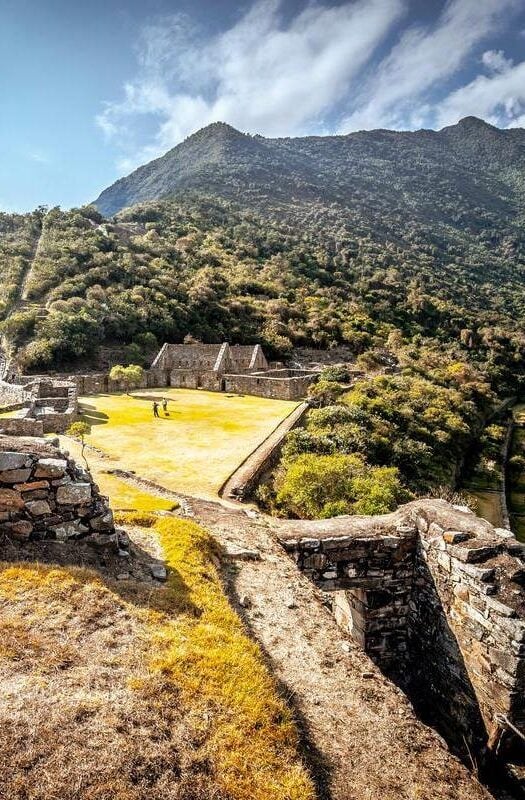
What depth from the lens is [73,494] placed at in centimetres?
582

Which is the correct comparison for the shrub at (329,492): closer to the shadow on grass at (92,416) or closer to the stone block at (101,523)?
the stone block at (101,523)

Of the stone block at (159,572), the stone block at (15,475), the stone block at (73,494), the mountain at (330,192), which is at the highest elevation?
the mountain at (330,192)

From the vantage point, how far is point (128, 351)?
44219mm

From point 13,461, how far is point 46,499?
63 cm

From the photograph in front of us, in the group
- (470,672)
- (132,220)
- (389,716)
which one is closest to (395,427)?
(470,672)

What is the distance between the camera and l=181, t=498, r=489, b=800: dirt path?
147 inches

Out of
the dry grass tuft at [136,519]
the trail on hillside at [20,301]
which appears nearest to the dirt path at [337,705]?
the dry grass tuft at [136,519]

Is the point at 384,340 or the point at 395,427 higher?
the point at 384,340

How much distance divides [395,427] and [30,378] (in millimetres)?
25154

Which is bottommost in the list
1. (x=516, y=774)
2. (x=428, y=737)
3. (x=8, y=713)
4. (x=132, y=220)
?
(x=516, y=774)

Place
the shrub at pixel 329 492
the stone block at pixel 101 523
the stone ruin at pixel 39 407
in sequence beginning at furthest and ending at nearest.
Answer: the stone ruin at pixel 39 407
the shrub at pixel 329 492
the stone block at pixel 101 523

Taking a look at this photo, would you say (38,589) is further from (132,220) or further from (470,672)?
(132,220)


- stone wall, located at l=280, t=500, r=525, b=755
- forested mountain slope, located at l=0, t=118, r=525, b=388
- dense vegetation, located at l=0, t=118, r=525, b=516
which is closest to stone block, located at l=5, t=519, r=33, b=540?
stone wall, located at l=280, t=500, r=525, b=755

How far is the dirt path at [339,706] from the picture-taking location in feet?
12.3
